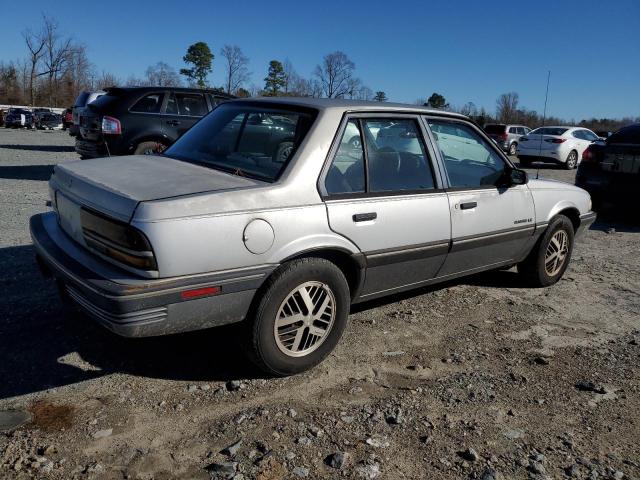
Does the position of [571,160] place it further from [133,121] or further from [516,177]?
[516,177]

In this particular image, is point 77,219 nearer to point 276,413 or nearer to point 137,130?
point 276,413

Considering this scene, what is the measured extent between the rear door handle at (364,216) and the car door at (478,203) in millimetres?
801

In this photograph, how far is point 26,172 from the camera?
1123 cm

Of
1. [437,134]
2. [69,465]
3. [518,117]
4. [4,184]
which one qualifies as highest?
[518,117]

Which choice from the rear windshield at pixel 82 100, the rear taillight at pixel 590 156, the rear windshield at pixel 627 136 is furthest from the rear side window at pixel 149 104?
the rear windshield at pixel 82 100

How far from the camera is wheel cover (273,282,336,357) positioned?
3.12 meters

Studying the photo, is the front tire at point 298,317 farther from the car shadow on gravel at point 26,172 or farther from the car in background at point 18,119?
the car in background at point 18,119

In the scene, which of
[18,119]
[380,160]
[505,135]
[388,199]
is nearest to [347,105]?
[380,160]

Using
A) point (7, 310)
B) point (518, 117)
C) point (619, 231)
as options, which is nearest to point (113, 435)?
Result: point (7, 310)

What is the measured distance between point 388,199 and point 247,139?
41.0 inches

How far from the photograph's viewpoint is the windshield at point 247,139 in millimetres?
3338

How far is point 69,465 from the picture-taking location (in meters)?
2.36

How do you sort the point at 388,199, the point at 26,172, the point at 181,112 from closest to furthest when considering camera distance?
the point at 388,199 → the point at 181,112 → the point at 26,172

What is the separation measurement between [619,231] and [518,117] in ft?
165
